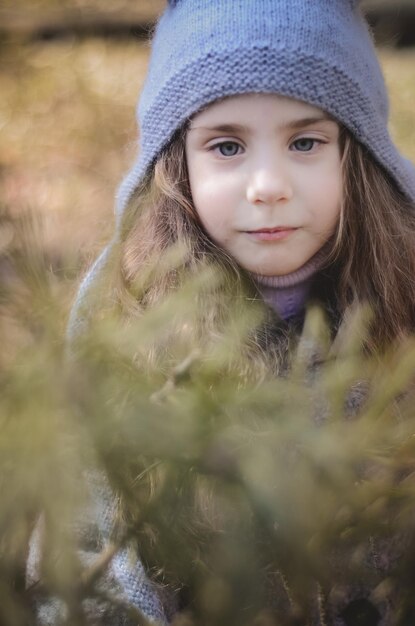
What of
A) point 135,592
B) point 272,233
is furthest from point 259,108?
point 135,592

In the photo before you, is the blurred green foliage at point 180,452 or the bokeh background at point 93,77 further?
the bokeh background at point 93,77

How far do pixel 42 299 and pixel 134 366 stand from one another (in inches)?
2.6

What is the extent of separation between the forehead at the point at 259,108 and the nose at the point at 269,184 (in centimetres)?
7

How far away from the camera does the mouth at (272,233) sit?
1070 millimetres

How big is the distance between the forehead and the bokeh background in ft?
0.70

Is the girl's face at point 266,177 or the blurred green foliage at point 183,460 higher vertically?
the girl's face at point 266,177

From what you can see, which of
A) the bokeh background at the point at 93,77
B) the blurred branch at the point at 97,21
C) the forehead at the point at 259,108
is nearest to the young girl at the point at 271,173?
the forehead at the point at 259,108

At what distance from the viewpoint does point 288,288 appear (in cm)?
117

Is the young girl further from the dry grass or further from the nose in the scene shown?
the dry grass

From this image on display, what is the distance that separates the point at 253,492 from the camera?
0.37m

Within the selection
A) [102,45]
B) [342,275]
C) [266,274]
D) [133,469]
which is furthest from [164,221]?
[102,45]

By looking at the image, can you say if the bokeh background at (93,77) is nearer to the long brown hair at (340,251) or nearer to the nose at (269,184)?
the long brown hair at (340,251)

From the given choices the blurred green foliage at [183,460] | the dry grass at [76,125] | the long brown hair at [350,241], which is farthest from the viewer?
the long brown hair at [350,241]

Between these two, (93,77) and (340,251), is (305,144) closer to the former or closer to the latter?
(340,251)
